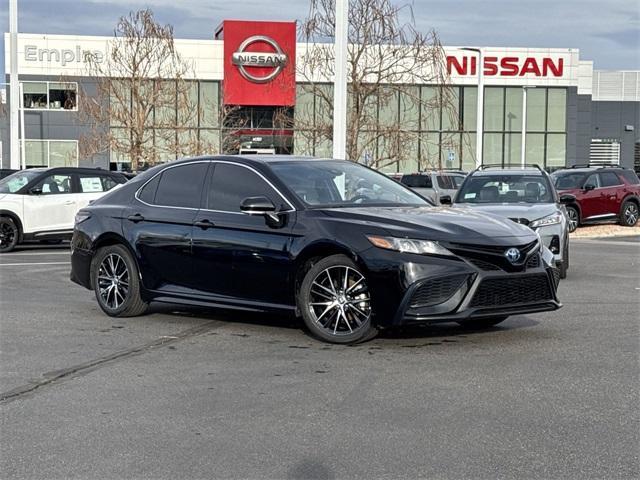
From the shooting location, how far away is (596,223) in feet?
91.2

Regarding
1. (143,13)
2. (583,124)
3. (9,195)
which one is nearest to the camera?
(9,195)

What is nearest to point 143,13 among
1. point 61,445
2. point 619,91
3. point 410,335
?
point 410,335

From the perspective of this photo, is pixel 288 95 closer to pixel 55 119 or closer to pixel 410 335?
pixel 55 119

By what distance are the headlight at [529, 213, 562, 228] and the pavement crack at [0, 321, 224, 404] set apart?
16.7ft

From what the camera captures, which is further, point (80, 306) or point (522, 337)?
point (80, 306)

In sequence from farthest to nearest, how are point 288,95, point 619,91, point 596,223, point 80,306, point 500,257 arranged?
point 619,91 → point 288,95 → point 596,223 → point 80,306 → point 500,257

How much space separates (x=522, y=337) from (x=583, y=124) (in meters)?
61.1

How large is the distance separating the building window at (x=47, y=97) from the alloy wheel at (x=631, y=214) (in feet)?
136

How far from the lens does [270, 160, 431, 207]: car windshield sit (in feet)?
29.0

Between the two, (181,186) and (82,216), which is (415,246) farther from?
(82,216)

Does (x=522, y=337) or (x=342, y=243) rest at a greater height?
(x=342, y=243)

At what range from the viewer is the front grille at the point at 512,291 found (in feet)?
25.9

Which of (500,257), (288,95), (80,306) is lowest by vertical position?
(80,306)

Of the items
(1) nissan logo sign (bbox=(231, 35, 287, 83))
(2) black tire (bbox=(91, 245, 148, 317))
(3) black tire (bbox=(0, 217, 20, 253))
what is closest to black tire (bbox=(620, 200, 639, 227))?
(3) black tire (bbox=(0, 217, 20, 253))
